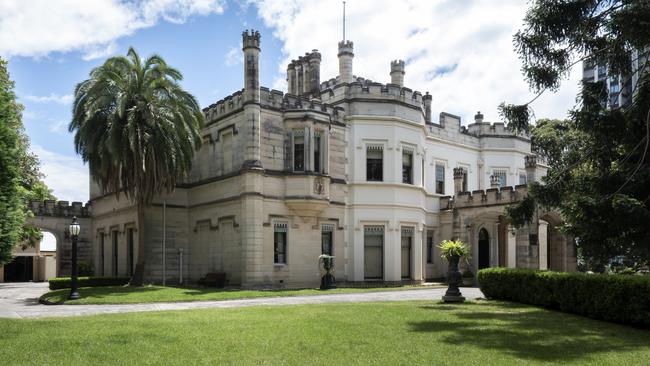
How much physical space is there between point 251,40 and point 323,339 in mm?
19453

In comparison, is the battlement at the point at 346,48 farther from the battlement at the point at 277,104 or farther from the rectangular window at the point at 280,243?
the rectangular window at the point at 280,243

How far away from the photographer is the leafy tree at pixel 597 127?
659 inches

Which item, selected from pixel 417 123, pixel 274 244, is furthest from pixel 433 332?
pixel 417 123

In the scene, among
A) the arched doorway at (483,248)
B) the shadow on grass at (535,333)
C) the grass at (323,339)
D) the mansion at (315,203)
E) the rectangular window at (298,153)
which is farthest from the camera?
the arched doorway at (483,248)

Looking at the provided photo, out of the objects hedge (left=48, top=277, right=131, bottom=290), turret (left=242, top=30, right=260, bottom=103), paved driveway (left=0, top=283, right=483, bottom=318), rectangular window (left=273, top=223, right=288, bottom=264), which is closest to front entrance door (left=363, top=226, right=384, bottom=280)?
rectangular window (left=273, top=223, right=288, bottom=264)

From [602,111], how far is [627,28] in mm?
3585

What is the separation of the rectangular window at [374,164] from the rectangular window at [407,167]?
1.45m

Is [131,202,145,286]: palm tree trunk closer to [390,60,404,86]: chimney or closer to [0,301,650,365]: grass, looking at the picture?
[0,301,650,365]: grass

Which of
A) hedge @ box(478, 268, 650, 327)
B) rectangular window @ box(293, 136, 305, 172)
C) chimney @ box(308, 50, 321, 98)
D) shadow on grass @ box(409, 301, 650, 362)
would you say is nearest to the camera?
shadow on grass @ box(409, 301, 650, 362)

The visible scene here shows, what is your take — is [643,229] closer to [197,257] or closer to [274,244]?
[274,244]

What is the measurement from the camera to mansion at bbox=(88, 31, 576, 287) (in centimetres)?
2830

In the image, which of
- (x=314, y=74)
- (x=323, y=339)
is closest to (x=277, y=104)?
(x=314, y=74)

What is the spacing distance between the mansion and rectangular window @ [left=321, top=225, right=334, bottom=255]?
0.06 meters

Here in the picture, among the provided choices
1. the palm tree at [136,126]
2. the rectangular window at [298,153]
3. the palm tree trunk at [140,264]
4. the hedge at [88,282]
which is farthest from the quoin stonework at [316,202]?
the palm tree at [136,126]
